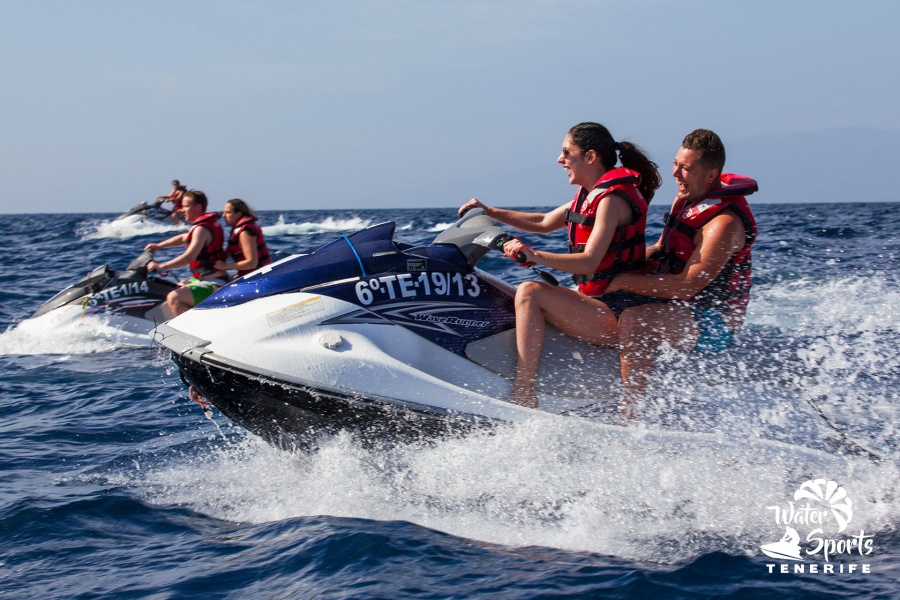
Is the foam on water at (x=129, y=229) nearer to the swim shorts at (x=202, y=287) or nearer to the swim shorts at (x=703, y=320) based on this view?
the swim shorts at (x=202, y=287)

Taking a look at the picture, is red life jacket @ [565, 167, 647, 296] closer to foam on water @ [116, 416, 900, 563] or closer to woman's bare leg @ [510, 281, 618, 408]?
woman's bare leg @ [510, 281, 618, 408]

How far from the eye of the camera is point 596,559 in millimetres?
3373

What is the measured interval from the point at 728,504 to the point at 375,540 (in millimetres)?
1514

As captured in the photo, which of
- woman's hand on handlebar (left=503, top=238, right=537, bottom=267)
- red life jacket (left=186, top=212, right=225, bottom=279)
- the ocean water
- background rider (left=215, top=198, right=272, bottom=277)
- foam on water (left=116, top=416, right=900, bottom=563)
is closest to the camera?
the ocean water

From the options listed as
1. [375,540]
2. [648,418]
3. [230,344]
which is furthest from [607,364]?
[230,344]

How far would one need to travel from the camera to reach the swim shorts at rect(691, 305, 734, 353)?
4.08 m

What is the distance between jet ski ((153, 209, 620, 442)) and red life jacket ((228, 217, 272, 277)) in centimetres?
437

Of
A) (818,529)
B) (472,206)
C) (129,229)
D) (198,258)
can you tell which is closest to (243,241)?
(198,258)

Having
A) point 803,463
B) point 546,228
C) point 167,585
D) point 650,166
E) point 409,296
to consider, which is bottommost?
point 167,585

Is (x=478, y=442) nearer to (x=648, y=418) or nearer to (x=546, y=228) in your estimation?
(x=648, y=418)

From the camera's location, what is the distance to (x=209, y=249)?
347 inches

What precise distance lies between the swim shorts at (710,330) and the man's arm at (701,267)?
4.4 inches

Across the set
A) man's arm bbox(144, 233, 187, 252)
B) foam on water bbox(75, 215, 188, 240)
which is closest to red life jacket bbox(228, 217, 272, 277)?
man's arm bbox(144, 233, 187, 252)

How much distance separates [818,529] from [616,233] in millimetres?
1512
